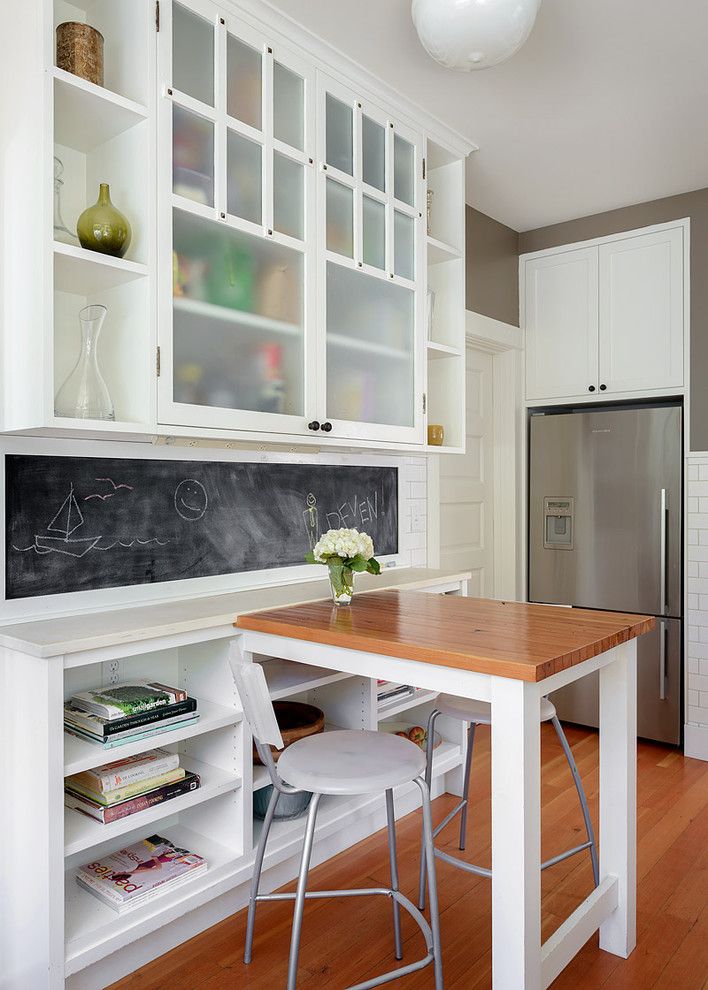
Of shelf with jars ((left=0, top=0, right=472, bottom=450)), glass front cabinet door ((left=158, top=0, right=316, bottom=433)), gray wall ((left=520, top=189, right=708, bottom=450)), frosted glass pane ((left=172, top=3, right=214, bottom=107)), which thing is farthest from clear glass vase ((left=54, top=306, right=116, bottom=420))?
gray wall ((left=520, top=189, right=708, bottom=450))

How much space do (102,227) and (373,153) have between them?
1.19m

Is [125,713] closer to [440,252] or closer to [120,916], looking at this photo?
[120,916]

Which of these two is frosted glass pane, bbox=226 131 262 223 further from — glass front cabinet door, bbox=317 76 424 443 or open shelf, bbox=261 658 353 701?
open shelf, bbox=261 658 353 701

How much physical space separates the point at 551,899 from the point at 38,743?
5.27ft

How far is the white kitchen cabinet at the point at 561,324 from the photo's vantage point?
3.92 m

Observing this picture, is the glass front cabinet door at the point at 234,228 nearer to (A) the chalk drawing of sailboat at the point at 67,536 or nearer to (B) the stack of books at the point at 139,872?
(A) the chalk drawing of sailboat at the point at 67,536

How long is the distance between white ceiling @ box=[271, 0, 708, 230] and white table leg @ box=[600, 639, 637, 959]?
73.2 inches

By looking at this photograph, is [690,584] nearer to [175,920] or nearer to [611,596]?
[611,596]

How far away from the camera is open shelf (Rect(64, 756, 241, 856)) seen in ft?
5.73

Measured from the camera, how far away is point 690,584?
11.7 feet

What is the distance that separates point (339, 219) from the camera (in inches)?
98.3

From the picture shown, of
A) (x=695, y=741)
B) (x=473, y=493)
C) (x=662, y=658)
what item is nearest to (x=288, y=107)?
(x=473, y=493)

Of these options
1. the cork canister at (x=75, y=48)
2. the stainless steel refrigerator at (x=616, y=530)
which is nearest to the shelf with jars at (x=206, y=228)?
the cork canister at (x=75, y=48)

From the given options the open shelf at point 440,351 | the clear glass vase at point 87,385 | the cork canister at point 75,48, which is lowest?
the clear glass vase at point 87,385
